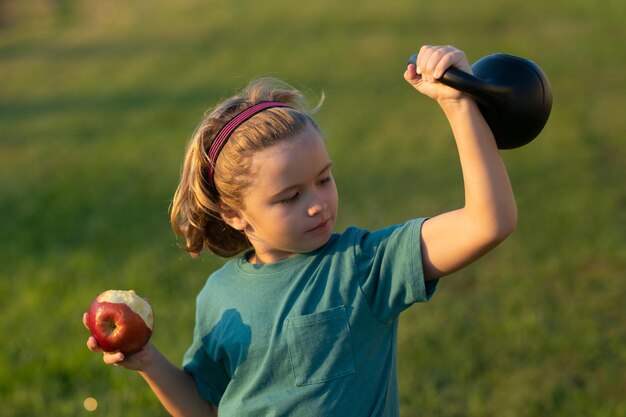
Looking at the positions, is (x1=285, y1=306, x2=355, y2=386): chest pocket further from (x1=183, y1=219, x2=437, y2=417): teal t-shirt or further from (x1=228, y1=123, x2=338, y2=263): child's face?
(x1=228, y1=123, x2=338, y2=263): child's face

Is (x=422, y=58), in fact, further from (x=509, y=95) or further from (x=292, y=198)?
(x=292, y=198)

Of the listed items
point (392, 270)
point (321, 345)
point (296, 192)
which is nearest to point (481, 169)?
point (392, 270)

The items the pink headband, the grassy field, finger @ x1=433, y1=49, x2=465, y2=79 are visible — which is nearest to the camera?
finger @ x1=433, y1=49, x2=465, y2=79

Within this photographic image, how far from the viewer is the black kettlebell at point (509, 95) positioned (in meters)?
2.16

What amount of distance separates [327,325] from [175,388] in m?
0.57

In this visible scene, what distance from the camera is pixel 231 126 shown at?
259cm

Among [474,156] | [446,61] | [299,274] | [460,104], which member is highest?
[446,61]

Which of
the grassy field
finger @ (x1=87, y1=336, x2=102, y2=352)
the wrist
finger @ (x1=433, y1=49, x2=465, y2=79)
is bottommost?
the grassy field

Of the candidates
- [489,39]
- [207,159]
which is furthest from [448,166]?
[489,39]

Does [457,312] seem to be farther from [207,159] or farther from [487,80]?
[487,80]

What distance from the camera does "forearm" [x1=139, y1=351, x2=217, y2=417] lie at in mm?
2730

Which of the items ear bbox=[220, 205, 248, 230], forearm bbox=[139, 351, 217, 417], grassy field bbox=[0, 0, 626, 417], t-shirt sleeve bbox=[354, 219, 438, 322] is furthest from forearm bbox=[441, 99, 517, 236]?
grassy field bbox=[0, 0, 626, 417]

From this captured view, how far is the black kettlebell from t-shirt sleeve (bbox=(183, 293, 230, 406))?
989 mm

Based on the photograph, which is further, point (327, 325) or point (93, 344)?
point (93, 344)
